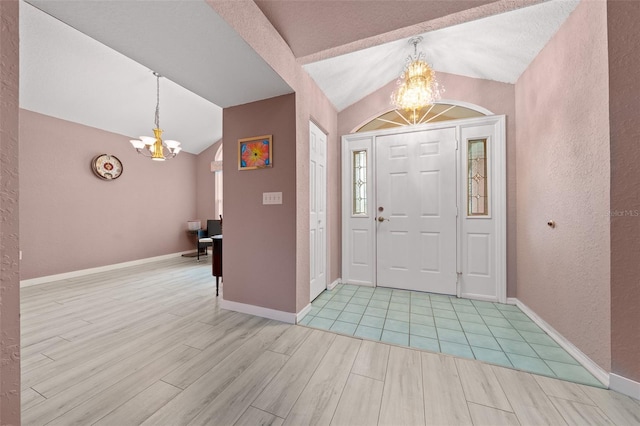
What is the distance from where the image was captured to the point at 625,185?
133 cm

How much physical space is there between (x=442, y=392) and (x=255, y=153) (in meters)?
2.37

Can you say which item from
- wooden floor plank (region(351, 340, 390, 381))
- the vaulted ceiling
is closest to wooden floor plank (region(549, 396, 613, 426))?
wooden floor plank (region(351, 340, 390, 381))

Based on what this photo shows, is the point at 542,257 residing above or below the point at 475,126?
below

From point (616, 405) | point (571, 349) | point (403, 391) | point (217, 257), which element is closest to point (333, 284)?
point (217, 257)

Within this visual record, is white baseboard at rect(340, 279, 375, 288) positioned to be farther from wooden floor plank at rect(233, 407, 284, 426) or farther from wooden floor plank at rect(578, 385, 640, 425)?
wooden floor plank at rect(233, 407, 284, 426)

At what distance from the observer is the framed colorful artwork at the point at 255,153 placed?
2279mm

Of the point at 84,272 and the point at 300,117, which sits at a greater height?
the point at 300,117

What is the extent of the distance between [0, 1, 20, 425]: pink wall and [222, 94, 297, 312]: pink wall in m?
1.63

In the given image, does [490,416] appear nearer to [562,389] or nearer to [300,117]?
[562,389]

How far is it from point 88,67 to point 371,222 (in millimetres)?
4133

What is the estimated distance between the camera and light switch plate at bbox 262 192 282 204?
2.25 metres

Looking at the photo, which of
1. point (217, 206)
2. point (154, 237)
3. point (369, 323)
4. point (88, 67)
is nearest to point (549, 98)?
point (369, 323)

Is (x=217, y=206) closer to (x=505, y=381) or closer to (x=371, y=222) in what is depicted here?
(x=371, y=222)

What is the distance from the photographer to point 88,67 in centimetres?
290
